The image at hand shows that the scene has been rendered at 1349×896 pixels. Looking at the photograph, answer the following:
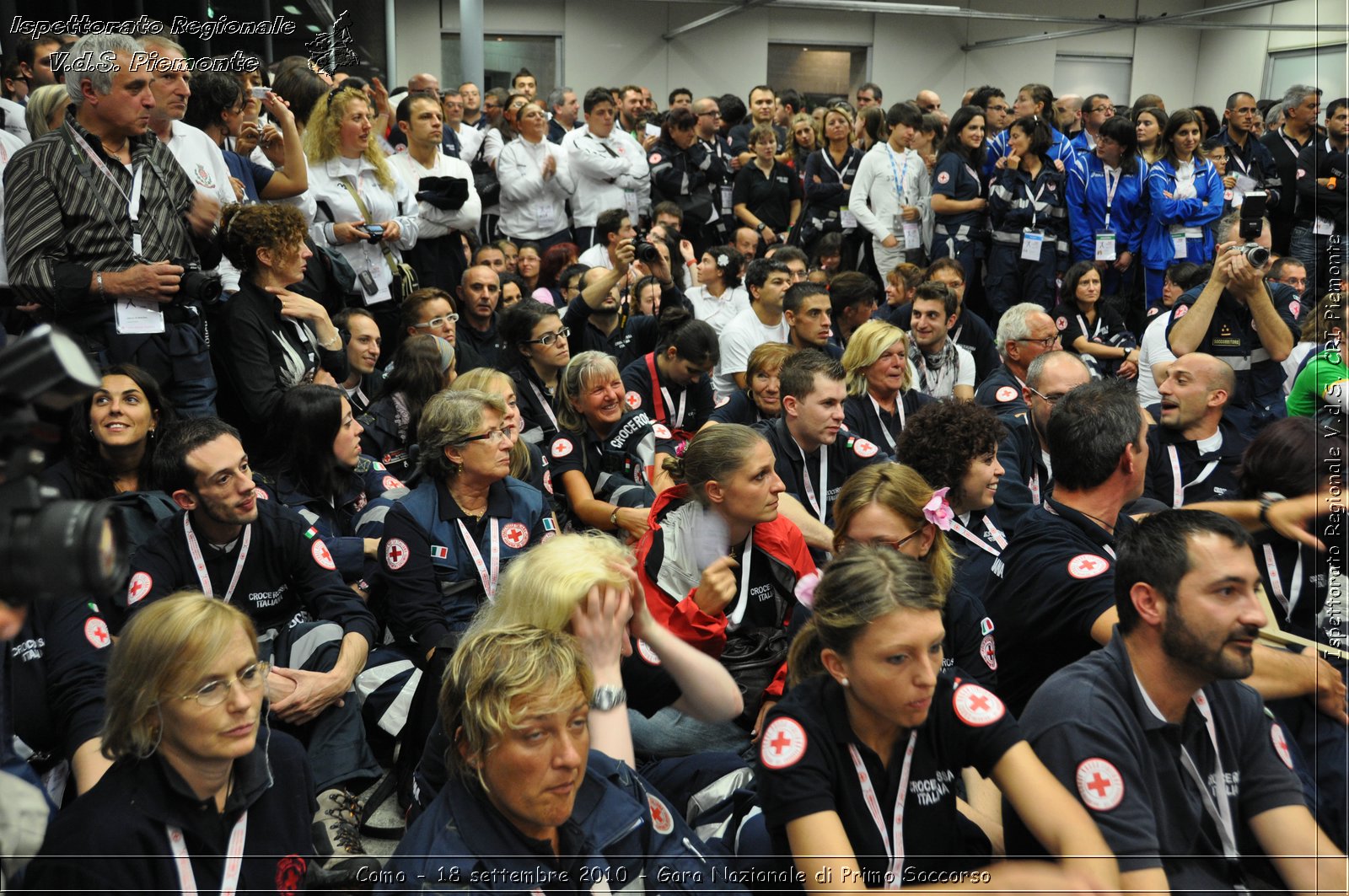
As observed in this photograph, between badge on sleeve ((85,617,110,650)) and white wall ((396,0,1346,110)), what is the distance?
48.9 feet

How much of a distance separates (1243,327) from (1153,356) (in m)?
0.44

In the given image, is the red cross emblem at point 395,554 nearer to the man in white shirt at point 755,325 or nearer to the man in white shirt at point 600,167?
the man in white shirt at point 755,325

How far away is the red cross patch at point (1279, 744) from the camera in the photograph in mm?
2416

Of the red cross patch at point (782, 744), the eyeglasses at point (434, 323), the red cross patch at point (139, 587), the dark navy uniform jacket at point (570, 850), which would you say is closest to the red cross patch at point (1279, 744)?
the red cross patch at point (782, 744)

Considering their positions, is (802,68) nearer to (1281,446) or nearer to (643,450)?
(643,450)

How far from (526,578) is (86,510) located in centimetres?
129

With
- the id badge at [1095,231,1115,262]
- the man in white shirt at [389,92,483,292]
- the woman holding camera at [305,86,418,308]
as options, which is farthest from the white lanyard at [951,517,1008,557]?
the id badge at [1095,231,1115,262]

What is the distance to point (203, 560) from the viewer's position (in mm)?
3162

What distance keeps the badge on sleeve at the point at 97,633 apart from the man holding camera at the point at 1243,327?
15.2ft

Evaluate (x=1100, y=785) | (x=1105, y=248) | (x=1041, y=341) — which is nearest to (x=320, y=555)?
(x=1100, y=785)

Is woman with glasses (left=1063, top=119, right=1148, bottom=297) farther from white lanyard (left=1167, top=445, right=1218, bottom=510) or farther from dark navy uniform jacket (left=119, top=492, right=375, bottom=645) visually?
dark navy uniform jacket (left=119, top=492, right=375, bottom=645)

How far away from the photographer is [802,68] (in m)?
17.6

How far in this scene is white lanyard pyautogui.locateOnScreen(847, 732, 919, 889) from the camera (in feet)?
7.39

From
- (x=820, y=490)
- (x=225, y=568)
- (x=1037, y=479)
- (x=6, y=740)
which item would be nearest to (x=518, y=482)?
(x=225, y=568)
